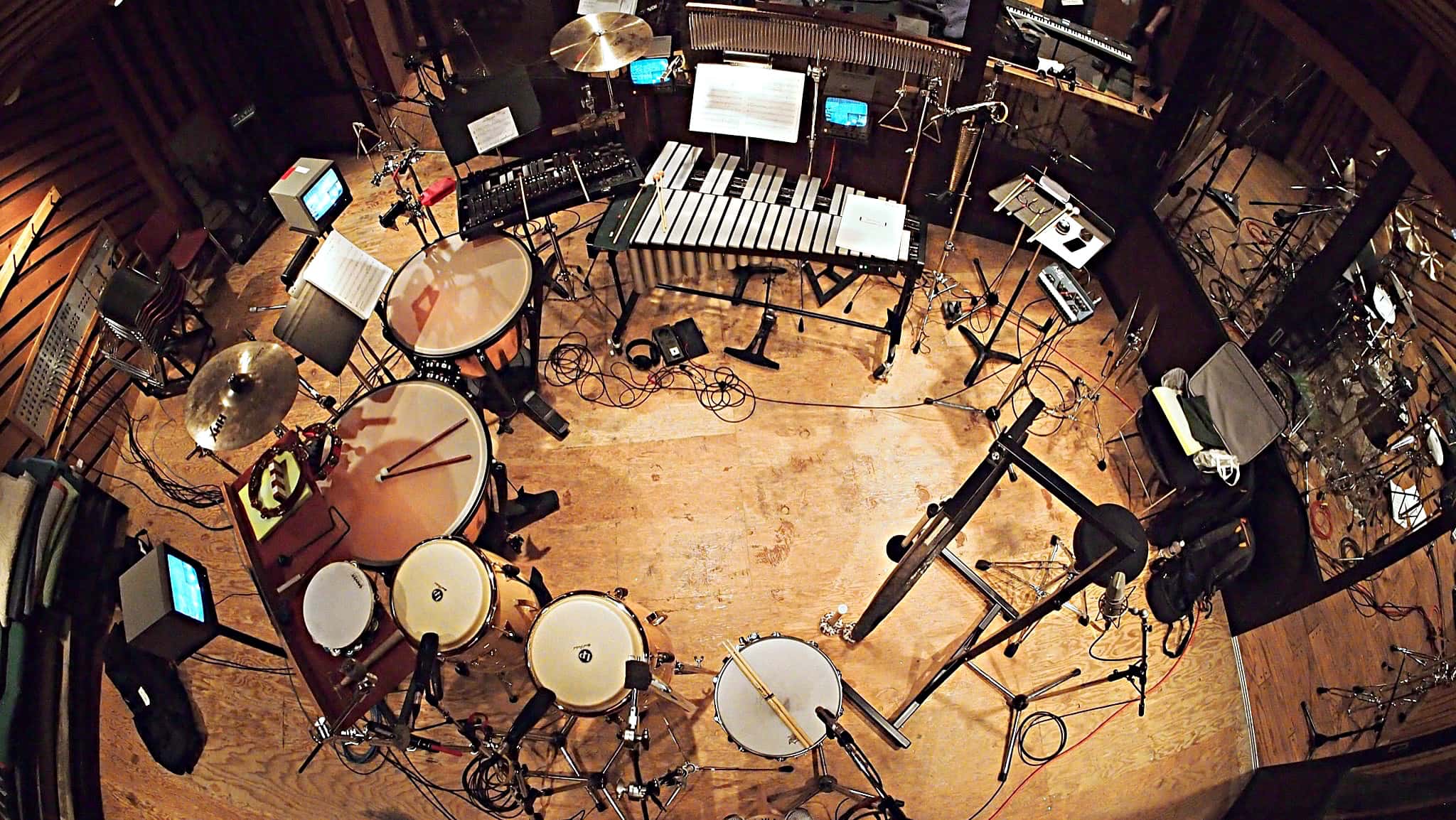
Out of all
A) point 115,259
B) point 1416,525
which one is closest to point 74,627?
point 115,259

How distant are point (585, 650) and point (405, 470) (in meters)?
1.89

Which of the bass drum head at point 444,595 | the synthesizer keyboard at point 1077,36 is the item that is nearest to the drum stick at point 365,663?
the bass drum head at point 444,595

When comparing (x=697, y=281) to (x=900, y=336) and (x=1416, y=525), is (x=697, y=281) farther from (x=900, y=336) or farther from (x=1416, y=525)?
(x=1416, y=525)

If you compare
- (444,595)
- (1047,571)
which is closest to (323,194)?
(444,595)

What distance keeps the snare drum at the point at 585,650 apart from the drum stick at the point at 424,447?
1520 millimetres

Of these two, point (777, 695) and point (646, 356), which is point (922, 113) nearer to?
point (646, 356)

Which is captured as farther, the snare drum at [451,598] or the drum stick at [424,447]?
the drum stick at [424,447]

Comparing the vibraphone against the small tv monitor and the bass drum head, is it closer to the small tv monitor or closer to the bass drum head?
the small tv monitor

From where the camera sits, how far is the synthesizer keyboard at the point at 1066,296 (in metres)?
6.83

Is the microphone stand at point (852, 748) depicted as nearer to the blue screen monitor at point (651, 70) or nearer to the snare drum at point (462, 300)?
the snare drum at point (462, 300)

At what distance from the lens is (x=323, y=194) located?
→ 6449 mm

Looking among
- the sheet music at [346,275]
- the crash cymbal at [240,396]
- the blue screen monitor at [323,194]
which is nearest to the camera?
the crash cymbal at [240,396]

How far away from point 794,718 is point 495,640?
197 cm

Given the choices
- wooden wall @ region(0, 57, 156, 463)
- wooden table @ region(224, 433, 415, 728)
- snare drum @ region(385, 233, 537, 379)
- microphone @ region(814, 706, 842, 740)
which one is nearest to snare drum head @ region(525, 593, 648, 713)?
wooden table @ region(224, 433, 415, 728)
